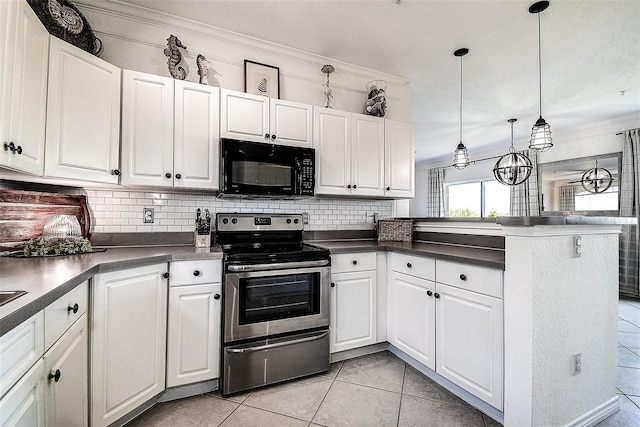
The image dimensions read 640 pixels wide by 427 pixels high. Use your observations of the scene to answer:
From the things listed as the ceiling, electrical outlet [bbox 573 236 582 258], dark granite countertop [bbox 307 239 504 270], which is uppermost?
the ceiling

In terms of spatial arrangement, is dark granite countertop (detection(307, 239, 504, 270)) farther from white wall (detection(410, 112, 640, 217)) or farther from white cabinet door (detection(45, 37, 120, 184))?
white wall (detection(410, 112, 640, 217))

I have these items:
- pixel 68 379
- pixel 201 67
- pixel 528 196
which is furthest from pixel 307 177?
pixel 528 196

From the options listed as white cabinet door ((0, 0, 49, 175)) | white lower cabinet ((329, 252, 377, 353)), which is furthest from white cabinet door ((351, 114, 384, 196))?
white cabinet door ((0, 0, 49, 175))

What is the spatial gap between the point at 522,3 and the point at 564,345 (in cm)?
228

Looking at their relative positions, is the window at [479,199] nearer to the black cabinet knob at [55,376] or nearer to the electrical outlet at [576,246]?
the electrical outlet at [576,246]

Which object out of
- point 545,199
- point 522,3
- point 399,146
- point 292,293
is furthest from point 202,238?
point 545,199

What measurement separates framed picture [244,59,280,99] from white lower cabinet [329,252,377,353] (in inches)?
61.5

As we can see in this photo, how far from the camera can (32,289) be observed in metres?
0.95

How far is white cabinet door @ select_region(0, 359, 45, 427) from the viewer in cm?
74

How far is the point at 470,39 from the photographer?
8.47 feet

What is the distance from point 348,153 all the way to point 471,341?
1.70m

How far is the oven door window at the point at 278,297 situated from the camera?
1.92 meters

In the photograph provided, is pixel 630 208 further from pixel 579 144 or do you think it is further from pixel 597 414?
pixel 597 414

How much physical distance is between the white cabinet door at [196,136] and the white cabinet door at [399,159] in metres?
1.55
